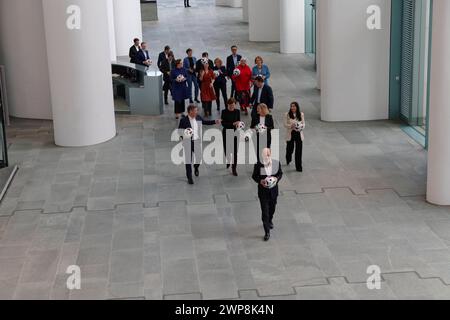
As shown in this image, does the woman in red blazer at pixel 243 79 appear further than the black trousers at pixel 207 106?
No

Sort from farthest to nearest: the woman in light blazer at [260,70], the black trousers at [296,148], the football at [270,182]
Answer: the woman in light blazer at [260,70], the black trousers at [296,148], the football at [270,182]

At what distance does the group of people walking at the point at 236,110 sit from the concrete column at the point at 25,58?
336cm

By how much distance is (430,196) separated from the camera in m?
14.2

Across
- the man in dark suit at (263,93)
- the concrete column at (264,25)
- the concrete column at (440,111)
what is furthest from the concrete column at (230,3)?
the concrete column at (440,111)

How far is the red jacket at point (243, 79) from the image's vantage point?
20.4m

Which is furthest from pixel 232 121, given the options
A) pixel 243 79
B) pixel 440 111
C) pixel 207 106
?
pixel 207 106

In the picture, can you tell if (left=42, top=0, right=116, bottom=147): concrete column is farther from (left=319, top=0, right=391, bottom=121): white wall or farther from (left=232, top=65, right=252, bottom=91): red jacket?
(left=319, top=0, right=391, bottom=121): white wall

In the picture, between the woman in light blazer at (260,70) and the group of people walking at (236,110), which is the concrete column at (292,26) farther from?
the woman in light blazer at (260,70)

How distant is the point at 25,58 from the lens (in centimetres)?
2056

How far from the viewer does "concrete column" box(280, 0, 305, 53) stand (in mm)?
28953

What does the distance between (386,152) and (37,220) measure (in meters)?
7.59

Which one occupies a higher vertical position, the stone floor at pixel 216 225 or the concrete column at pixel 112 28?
the concrete column at pixel 112 28

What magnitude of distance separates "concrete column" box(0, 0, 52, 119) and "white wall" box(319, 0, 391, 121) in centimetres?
709
